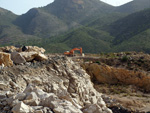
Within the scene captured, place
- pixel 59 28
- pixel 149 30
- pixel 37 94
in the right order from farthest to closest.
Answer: pixel 59 28, pixel 149 30, pixel 37 94

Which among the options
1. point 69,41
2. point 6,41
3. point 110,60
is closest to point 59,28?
point 6,41

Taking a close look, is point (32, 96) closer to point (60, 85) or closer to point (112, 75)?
point (60, 85)

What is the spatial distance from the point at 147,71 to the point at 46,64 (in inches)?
709

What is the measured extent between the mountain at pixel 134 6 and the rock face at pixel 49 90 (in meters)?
96.6

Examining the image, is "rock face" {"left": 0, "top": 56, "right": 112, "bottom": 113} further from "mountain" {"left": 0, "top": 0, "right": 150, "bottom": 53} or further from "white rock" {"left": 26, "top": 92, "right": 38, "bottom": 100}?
"mountain" {"left": 0, "top": 0, "right": 150, "bottom": 53}

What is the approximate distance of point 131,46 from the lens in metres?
49.5

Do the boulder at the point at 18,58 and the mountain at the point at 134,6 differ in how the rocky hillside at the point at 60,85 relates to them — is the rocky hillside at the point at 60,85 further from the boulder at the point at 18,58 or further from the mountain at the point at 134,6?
the mountain at the point at 134,6

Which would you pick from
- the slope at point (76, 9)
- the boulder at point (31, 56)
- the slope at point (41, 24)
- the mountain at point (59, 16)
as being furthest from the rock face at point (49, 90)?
the slope at point (76, 9)

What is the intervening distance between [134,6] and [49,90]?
106 metres

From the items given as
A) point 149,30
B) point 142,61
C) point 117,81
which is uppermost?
point 149,30

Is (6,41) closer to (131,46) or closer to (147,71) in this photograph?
(131,46)

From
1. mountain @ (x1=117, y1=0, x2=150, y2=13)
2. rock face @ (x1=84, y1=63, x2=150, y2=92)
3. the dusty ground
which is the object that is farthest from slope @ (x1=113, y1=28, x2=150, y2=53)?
mountain @ (x1=117, y1=0, x2=150, y2=13)

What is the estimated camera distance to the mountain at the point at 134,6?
103275 millimetres

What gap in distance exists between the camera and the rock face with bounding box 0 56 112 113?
6.40 metres
